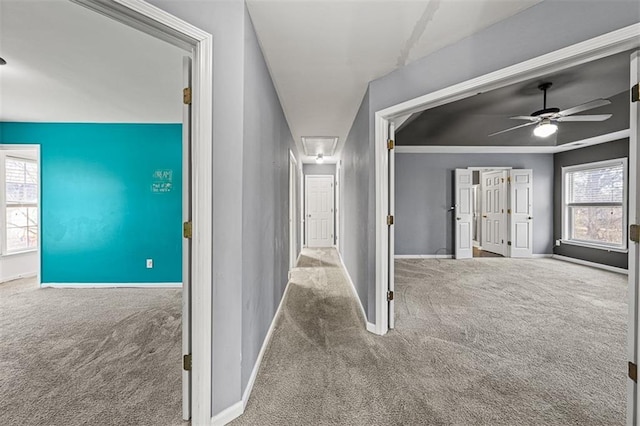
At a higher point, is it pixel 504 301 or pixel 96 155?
pixel 96 155

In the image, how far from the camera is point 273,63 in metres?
2.21

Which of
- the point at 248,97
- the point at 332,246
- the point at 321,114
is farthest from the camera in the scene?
the point at 332,246

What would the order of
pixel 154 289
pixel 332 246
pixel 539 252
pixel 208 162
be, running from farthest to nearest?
pixel 332 246, pixel 539 252, pixel 154 289, pixel 208 162

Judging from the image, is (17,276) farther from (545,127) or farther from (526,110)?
(526,110)

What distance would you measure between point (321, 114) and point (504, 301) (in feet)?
11.1

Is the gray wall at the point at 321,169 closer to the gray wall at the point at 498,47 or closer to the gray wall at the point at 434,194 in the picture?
the gray wall at the point at 434,194

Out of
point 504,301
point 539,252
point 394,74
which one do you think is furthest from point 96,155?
point 539,252

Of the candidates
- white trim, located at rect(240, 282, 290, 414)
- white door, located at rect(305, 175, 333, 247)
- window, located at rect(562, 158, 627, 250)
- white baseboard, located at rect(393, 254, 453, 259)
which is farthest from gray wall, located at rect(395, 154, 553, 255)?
white trim, located at rect(240, 282, 290, 414)

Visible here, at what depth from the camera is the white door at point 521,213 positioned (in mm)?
5873

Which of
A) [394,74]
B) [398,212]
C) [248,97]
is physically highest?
[394,74]

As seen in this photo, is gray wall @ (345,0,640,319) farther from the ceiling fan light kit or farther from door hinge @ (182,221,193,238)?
the ceiling fan light kit

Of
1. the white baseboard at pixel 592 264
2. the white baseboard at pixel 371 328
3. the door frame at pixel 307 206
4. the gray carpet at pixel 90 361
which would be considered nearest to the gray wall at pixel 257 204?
the gray carpet at pixel 90 361

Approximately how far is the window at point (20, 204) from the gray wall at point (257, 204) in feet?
15.8

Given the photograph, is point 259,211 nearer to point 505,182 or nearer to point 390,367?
point 390,367
